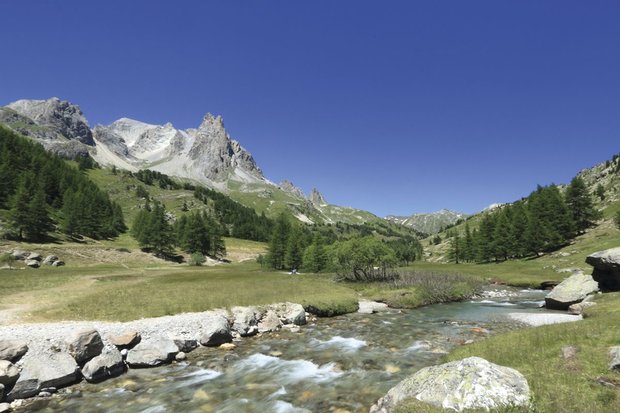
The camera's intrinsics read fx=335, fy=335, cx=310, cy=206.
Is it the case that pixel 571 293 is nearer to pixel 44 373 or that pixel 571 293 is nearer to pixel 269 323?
pixel 269 323

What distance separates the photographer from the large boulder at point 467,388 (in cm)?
1073

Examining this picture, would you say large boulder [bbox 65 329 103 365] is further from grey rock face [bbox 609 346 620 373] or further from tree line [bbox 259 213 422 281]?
Answer: tree line [bbox 259 213 422 281]

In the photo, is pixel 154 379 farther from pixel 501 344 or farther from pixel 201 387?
pixel 501 344

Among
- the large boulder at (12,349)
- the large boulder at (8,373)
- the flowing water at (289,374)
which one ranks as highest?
the large boulder at (12,349)

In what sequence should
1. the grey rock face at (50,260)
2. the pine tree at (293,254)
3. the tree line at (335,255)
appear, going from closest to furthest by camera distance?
the tree line at (335,255)
the grey rock face at (50,260)
the pine tree at (293,254)

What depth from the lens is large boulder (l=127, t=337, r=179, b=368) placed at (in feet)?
72.0

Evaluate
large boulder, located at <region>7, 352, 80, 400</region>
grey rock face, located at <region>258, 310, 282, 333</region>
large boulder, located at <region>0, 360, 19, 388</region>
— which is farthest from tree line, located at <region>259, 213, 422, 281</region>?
large boulder, located at <region>0, 360, 19, 388</region>

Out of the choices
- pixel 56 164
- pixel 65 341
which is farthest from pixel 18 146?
pixel 65 341

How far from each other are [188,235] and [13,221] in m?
53.1

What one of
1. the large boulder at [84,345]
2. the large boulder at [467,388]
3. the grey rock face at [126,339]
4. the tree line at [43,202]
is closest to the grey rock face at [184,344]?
the grey rock face at [126,339]

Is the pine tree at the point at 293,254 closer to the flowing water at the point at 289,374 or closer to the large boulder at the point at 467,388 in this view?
the flowing water at the point at 289,374

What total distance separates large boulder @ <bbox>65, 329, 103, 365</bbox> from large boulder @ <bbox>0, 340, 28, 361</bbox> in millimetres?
2141

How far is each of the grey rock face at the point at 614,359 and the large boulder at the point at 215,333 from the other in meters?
24.1

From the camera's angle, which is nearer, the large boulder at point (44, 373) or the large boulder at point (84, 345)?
the large boulder at point (44, 373)
